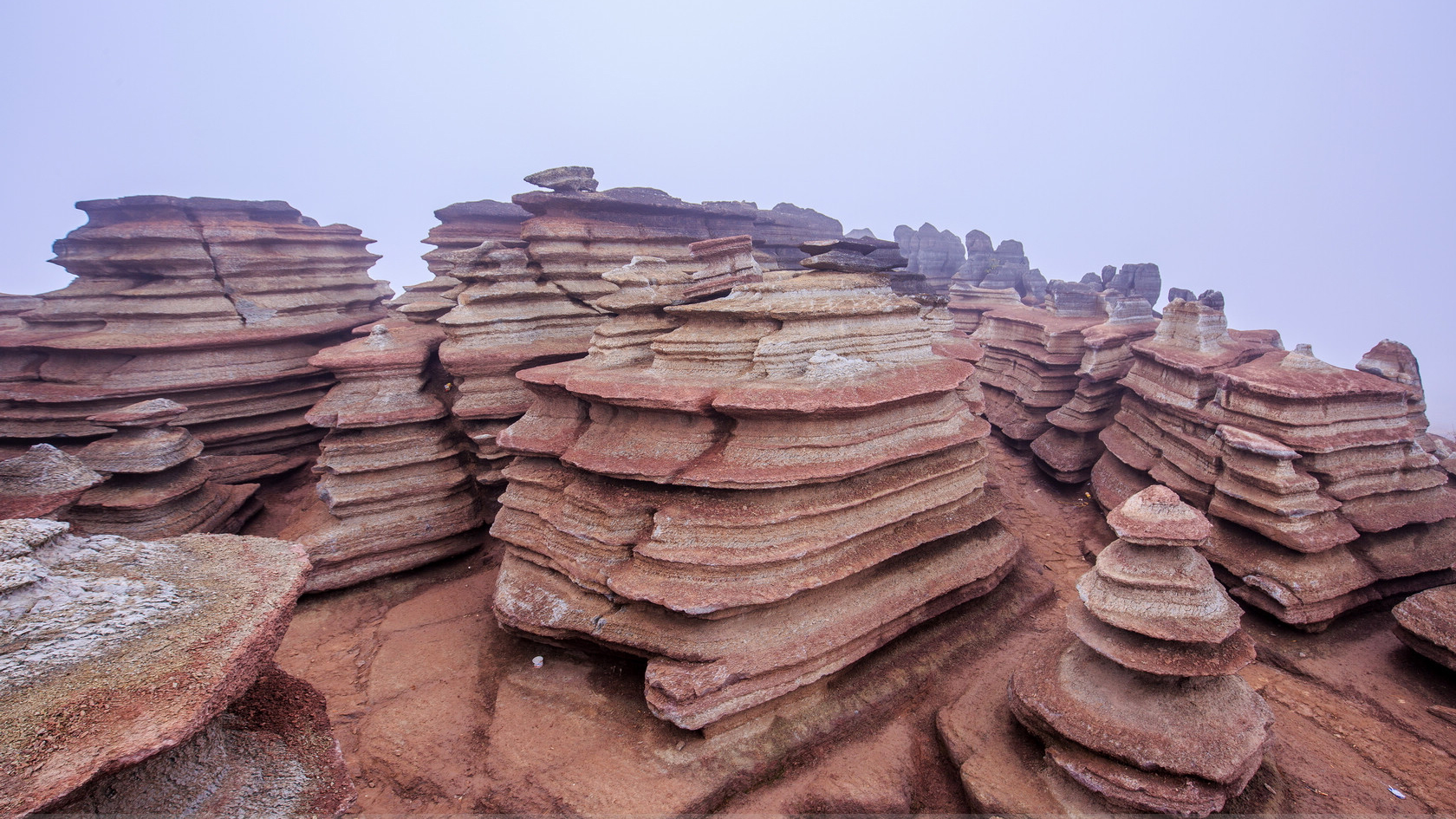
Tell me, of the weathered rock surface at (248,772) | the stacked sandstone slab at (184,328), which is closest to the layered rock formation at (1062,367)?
the weathered rock surface at (248,772)

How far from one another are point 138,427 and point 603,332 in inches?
285

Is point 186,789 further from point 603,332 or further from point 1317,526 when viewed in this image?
point 1317,526

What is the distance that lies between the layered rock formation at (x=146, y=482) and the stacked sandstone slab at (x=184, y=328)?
228 centimetres

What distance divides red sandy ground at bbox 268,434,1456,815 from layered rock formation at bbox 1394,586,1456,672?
1.29 feet

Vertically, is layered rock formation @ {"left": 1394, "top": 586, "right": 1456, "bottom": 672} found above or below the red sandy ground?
above

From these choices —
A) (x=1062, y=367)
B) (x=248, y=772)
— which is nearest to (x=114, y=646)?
(x=248, y=772)

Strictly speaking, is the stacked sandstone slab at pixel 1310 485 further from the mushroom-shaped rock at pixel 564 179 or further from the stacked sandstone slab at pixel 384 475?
the mushroom-shaped rock at pixel 564 179

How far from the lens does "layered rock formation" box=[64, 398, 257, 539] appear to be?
838 cm

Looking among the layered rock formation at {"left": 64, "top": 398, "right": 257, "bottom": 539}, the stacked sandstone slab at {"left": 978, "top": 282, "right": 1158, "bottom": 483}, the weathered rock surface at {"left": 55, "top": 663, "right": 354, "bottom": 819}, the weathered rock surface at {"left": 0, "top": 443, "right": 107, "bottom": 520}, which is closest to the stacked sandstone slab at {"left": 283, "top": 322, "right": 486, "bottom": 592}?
the layered rock formation at {"left": 64, "top": 398, "right": 257, "bottom": 539}

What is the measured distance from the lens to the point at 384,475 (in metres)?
8.92

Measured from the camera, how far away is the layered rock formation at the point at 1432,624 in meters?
5.84

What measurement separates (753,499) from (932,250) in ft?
72.7

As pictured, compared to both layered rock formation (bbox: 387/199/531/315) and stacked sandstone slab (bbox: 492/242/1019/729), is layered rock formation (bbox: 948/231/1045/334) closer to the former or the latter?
stacked sandstone slab (bbox: 492/242/1019/729)

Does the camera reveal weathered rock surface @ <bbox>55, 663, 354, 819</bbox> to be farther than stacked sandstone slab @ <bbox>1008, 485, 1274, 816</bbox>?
No
